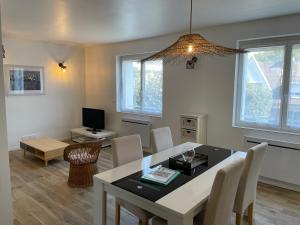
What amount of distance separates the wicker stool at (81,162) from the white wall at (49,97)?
7.98 feet

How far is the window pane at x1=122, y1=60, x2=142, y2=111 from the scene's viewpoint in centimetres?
531

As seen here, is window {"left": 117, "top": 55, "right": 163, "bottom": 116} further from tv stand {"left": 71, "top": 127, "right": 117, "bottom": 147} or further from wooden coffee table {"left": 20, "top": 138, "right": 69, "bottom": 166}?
wooden coffee table {"left": 20, "top": 138, "right": 69, "bottom": 166}

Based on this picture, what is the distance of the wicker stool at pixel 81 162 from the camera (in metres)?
3.39

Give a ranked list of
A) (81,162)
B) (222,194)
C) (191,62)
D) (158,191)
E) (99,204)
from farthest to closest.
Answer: (191,62) → (81,162) → (99,204) → (158,191) → (222,194)

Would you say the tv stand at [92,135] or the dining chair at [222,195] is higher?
the dining chair at [222,195]

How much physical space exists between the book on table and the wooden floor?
0.88m

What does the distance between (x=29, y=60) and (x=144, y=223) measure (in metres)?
4.67

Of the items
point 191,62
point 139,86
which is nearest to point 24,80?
point 139,86

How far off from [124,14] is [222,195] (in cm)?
267

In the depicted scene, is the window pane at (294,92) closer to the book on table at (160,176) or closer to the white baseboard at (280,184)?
the white baseboard at (280,184)

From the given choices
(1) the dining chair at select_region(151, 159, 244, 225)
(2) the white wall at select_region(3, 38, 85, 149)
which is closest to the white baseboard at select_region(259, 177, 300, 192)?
(1) the dining chair at select_region(151, 159, 244, 225)

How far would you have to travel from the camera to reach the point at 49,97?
561 cm

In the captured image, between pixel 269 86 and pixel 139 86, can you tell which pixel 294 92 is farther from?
pixel 139 86

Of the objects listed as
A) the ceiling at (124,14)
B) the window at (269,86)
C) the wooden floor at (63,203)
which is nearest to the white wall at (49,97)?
the ceiling at (124,14)
